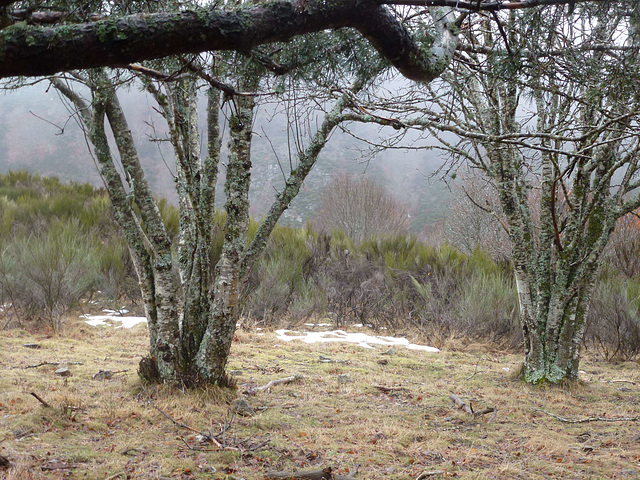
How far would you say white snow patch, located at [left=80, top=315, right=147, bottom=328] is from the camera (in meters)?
6.35

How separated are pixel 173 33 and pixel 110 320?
592 centimetres

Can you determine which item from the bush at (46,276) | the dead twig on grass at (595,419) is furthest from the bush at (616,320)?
the bush at (46,276)

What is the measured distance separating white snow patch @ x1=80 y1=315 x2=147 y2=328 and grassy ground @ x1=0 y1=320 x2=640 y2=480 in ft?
4.02

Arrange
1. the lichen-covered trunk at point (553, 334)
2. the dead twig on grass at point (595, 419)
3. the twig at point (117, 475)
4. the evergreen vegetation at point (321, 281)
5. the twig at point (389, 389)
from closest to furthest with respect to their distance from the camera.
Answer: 1. the twig at point (117, 475)
2. the dead twig on grass at point (595, 419)
3. the twig at point (389, 389)
4. the lichen-covered trunk at point (553, 334)
5. the evergreen vegetation at point (321, 281)

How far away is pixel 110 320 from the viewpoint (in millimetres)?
6586

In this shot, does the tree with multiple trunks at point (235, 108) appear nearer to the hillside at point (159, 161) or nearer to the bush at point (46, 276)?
the bush at point (46, 276)

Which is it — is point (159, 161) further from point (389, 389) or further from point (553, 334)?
point (553, 334)

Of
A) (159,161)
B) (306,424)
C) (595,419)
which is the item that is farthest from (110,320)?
(159,161)

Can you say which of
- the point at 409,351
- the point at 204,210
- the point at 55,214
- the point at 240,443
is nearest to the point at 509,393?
the point at 409,351

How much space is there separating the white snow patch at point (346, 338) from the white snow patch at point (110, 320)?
6.38 ft

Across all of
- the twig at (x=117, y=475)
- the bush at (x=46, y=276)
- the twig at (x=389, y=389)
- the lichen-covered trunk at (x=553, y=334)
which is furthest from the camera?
the bush at (x=46, y=276)

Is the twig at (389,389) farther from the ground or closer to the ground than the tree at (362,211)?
closer to the ground

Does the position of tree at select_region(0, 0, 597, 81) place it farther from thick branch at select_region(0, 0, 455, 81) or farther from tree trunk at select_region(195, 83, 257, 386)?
tree trunk at select_region(195, 83, 257, 386)

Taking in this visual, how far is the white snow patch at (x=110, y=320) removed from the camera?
6.35 m
